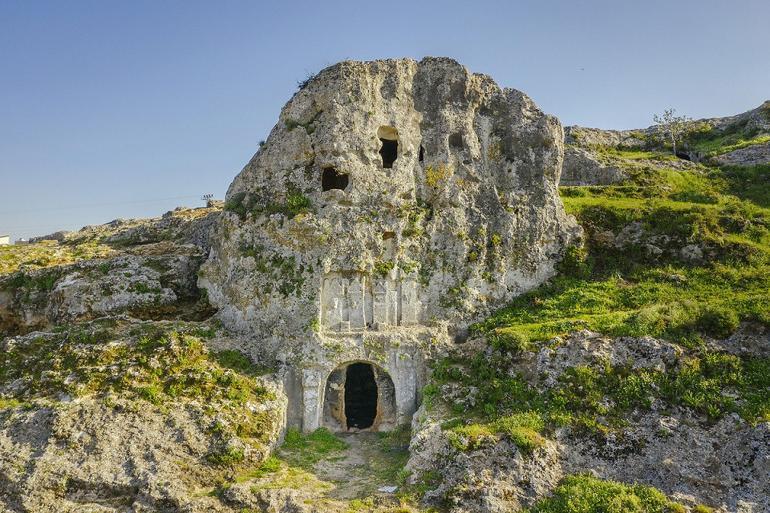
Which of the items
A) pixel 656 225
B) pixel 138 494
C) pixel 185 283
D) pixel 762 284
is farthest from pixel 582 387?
pixel 185 283

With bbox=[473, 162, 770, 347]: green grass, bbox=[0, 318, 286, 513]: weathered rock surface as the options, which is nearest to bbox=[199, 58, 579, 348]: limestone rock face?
bbox=[473, 162, 770, 347]: green grass

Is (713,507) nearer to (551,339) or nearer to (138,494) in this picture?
(551,339)

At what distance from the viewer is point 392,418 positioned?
877 inches

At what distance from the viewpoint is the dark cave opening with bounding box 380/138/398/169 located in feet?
89.1

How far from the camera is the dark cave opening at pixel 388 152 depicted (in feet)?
89.1

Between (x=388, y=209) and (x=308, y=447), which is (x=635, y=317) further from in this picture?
(x=308, y=447)

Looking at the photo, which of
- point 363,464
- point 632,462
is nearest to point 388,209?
point 363,464

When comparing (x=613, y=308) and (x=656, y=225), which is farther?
(x=656, y=225)

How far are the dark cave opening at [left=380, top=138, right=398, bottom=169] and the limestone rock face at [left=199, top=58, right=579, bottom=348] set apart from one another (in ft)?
0.22

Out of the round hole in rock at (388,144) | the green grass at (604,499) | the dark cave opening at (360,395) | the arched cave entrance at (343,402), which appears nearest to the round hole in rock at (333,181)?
the round hole in rock at (388,144)

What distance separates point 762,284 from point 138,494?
23838 millimetres

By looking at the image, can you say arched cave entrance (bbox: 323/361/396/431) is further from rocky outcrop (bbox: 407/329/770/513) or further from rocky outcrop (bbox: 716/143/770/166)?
rocky outcrop (bbox: 716/143/770/166)

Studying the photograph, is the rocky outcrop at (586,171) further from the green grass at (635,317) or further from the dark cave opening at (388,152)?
the dark cave opening at (388,152)

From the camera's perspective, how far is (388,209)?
24.3 metres
